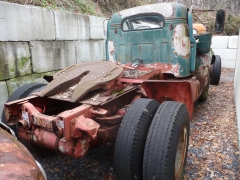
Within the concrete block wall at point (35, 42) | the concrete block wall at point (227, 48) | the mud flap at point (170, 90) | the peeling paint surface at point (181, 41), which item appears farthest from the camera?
the concrete block wall at point (227, 48)

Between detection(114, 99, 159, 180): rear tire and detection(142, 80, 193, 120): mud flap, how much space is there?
29.0 inches

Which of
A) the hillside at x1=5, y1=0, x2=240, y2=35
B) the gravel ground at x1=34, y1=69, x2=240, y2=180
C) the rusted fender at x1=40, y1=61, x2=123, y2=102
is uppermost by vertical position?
the hillside at x1=5, y1=0, x2=240, y2=35

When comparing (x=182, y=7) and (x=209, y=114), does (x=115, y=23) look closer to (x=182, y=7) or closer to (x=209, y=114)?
(x=182, y=7)

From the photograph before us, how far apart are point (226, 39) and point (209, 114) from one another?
7445 mm

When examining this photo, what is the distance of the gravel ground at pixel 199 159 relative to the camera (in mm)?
2830

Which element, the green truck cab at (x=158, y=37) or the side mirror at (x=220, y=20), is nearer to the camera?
the green truck cab at (x=158, y=37)

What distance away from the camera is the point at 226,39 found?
35.6 ft

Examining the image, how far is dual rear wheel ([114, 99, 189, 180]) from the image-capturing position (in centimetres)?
211

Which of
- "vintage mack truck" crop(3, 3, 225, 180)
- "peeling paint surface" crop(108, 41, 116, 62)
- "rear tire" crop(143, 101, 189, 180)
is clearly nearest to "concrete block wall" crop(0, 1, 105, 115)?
"vintage mack truck" crop(3, 3, 225, 180)

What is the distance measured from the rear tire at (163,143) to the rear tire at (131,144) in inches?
3.4

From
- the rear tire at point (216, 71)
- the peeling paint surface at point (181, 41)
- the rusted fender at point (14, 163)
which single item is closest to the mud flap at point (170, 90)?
the peeling paint surface at point (181, 41)

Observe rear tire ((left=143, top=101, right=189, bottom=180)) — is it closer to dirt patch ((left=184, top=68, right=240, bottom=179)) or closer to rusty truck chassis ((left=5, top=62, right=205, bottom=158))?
rusty truck chassis ((left=5, top=62, right=205, bottom=158))

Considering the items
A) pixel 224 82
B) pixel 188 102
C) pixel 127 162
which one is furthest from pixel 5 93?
pixel 224 82

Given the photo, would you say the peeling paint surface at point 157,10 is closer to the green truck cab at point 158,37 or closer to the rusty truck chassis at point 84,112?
the green truck cab at point 158,37
